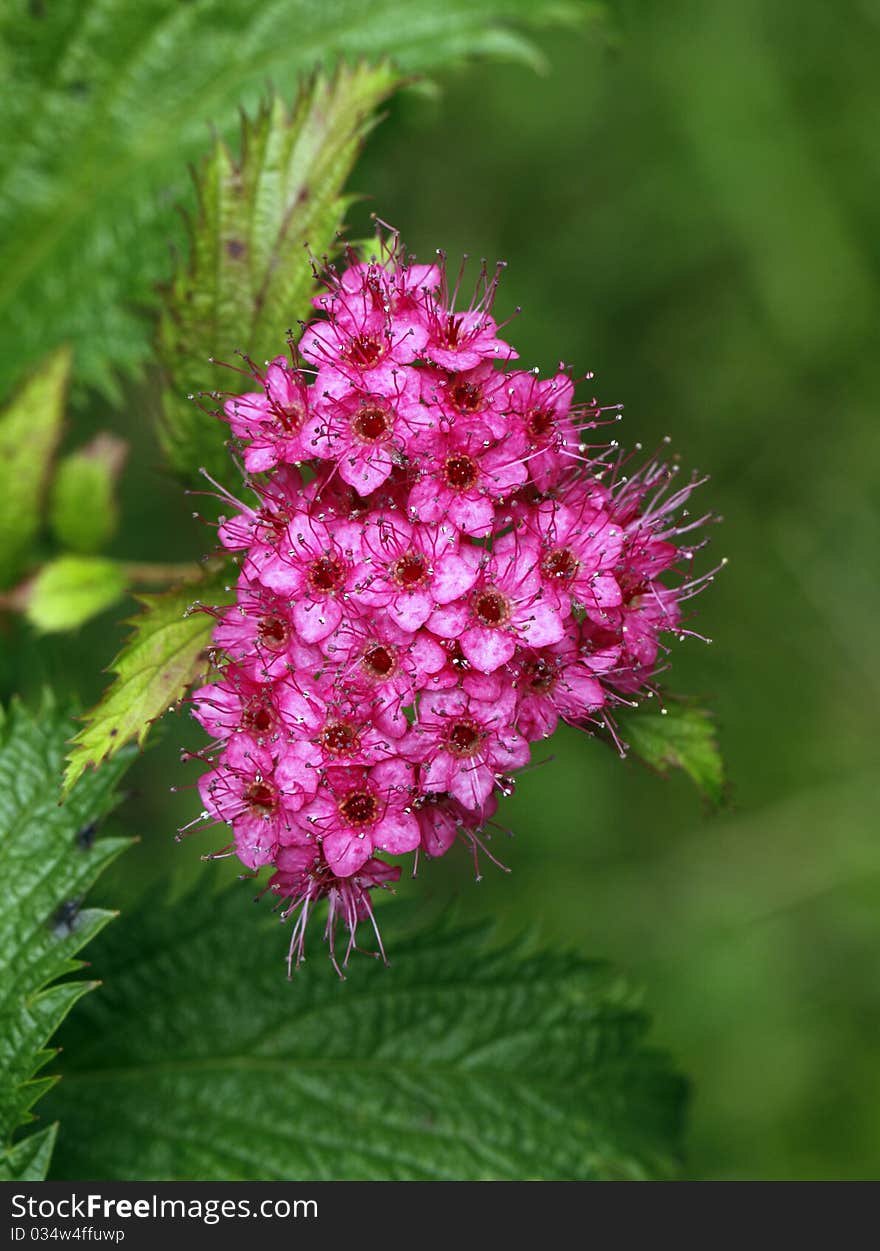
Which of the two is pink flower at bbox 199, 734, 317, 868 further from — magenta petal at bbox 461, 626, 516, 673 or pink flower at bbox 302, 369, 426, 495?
pink flower at bbox 302, 369, 426, 495

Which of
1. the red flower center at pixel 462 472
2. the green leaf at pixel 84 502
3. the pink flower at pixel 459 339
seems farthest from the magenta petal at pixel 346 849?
the green leaf at pixel 84 502

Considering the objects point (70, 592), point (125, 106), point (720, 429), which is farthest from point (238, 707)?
point (720, 429)

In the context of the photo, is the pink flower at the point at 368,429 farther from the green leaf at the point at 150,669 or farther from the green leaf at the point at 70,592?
the green leaf at the point at 70,592

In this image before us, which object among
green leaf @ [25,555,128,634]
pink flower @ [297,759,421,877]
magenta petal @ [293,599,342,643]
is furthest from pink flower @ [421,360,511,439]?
green leaf @ [25,555,128,634]

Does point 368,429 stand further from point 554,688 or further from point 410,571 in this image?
point 554,688

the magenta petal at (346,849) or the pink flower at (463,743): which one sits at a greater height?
the pink flower at (463,743)

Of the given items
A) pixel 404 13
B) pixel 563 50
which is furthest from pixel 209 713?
pixel 563 50
